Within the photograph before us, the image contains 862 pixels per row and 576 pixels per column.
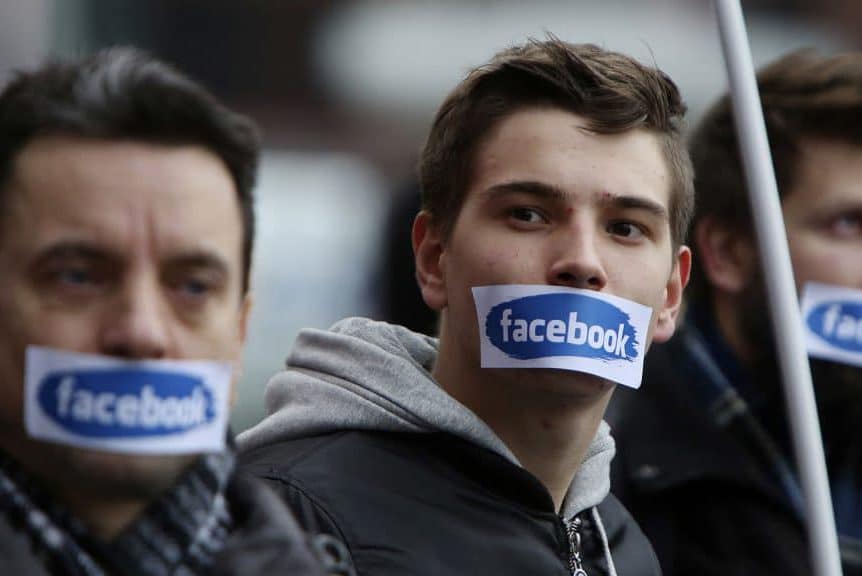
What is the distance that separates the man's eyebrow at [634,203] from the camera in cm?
316

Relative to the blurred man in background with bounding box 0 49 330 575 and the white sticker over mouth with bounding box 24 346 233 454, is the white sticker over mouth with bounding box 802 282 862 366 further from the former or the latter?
the white sticker over mouth with bounding box 24 346 233 454

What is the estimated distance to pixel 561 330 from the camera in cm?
301

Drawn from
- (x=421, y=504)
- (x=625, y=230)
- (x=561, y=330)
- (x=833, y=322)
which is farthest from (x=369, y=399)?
(x=833, y=322)

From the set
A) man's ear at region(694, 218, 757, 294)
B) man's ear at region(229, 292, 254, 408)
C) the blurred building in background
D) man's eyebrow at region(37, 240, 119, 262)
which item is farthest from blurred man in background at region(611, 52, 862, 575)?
the blurred building in background

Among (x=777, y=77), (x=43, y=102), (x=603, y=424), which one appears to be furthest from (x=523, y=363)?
(x=777, y=77)

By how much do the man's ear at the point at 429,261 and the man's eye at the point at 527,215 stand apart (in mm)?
206

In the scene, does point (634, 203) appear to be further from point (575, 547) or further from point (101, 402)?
point (101, 402)

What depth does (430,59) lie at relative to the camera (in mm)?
15961

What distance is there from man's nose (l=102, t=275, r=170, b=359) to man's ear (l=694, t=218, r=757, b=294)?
2572 mm

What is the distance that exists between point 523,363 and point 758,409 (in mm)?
1559

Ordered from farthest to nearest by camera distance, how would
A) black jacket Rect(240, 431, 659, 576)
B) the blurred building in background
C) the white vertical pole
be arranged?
the blurred building in background, the white vertical pole, black jacket Rect(240, 431, 659, 576)

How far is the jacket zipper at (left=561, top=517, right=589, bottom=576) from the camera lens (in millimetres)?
3180

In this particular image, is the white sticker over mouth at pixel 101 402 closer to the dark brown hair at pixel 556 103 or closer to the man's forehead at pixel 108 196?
the man's forehead at pixel 108 196

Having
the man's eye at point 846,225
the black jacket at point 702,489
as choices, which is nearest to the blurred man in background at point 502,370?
the black jacket at point 702,489
